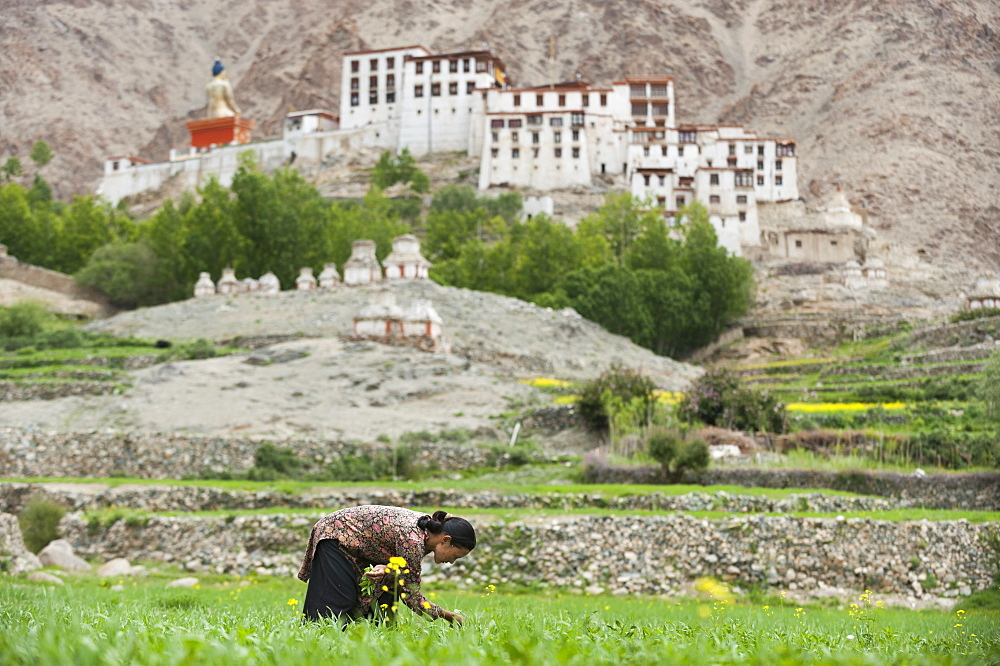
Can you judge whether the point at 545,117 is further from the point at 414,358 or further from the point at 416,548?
the point at 416,548

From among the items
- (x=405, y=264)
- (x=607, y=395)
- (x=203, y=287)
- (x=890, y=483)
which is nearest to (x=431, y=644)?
(x=890, y=483)

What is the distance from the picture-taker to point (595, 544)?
57.6ft

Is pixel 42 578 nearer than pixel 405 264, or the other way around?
pixel 42 578

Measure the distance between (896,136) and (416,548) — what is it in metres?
129

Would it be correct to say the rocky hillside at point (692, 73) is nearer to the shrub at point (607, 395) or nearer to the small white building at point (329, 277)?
A: the small white building at point (329, 277)

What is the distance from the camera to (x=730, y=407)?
99.8 ft

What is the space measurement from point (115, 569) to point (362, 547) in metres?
13.2

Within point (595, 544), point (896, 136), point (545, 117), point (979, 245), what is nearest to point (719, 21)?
point (896, 136)

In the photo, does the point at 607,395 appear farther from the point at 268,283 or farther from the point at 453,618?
the point at 268,283

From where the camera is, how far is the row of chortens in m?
58.1

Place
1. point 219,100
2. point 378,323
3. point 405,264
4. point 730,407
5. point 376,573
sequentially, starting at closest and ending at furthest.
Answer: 1. point 376,573
2. point 730,407
3. point 378,323
4. point 405,264
5. point 219,100

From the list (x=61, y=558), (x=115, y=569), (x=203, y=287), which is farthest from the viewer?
(x=203, y=287)

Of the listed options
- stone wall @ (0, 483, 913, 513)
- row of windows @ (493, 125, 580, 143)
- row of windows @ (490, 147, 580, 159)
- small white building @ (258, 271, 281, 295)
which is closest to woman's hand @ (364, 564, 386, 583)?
stone wall @ (0, 483, 913, 513)

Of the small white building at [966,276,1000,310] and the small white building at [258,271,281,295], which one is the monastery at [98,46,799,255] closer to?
the small white building at [966,276,1000,310]
